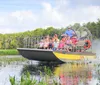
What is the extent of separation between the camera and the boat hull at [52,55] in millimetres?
→ 29109

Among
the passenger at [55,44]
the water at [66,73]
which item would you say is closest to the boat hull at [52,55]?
the water at [66,73]

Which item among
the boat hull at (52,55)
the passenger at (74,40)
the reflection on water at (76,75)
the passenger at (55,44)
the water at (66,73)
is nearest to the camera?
the reflection on water at (76,75)

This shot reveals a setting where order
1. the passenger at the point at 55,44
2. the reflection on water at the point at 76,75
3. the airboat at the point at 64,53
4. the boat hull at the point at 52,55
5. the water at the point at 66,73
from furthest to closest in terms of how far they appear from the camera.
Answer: the passenger at the point at 55,44 → the airboat at the point at 64,53 → the boat hull at the point at 52,55 → the water at the point at 66,73 → the reflection on water at the point at 76,75

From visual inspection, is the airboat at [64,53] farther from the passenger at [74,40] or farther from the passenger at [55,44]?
the passenger at [55,44]

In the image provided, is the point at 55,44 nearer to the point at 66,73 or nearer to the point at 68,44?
the point at 68,44

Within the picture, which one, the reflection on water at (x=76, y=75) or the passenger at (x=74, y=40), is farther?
the passenger at (x=74, y=40)

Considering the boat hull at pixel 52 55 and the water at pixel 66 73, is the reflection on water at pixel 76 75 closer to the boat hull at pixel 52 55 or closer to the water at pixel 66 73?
the water at pixel 66 73

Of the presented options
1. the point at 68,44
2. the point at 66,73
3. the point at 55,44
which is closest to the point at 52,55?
the point at 55,44

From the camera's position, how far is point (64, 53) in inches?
1204

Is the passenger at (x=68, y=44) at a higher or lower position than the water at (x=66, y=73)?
higher

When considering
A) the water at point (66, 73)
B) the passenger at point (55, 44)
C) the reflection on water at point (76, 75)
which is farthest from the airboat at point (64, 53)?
the reflection on water at point (76, 75)

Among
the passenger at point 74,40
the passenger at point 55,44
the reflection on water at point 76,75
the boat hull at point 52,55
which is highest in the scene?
the passenger at point 74,40

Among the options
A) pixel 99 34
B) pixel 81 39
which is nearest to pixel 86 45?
pixel 81 39

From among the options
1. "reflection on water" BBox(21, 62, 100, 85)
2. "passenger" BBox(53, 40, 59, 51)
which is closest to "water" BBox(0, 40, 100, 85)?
"reflection on water" BBox(21, 62, 100, 85)
